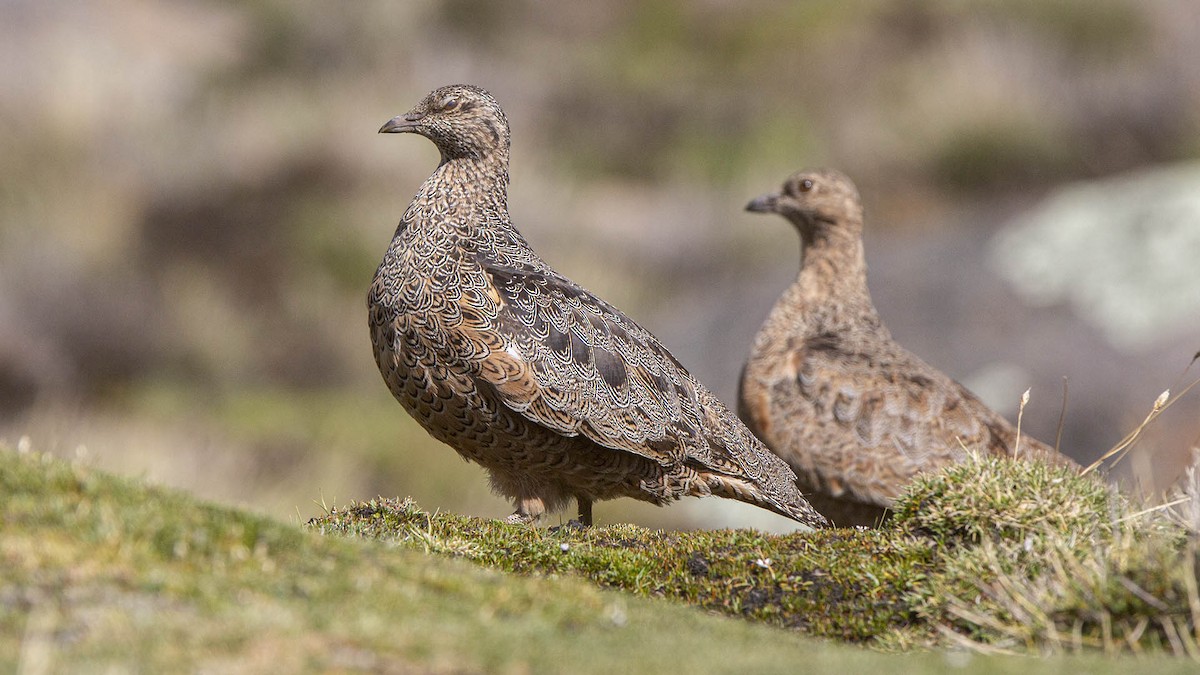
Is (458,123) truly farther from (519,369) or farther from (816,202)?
(816,202)

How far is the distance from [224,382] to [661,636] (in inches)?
532

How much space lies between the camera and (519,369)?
20.1 ft

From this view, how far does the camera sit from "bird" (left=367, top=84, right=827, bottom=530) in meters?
6.12

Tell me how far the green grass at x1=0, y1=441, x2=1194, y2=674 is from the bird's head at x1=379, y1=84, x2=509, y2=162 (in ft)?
8.14

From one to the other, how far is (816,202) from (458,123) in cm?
338

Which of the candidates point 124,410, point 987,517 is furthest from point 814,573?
point 124,410

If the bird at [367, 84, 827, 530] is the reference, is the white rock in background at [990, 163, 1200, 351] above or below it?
above

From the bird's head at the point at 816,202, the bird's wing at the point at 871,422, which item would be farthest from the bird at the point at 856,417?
the bird's head at the point at 816,202

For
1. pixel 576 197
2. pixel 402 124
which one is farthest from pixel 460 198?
pixel 576 197

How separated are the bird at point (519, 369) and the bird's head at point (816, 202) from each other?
2.77m

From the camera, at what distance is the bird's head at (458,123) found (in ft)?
23.4

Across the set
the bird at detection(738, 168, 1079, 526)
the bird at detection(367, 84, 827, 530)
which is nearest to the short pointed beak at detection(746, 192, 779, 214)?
the bird at detection(738, 168, 1079, 526)

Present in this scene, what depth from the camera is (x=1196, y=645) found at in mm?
3986

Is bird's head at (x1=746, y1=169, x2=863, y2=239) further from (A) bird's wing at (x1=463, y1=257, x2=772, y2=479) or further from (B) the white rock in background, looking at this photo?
(B) the white rock in background
